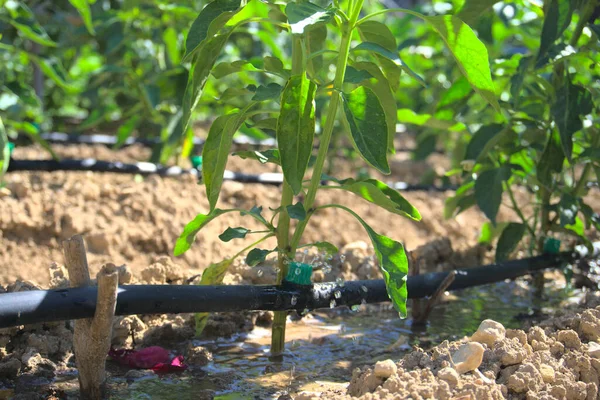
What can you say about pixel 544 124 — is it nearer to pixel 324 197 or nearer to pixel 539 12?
pixel 539 12

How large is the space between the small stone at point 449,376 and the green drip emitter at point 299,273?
0.52 meters

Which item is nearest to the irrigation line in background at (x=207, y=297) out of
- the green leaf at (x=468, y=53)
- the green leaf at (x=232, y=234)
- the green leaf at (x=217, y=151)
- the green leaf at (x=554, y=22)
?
the green leaf at (x=232, y=234)

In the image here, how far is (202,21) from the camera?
5.80ft

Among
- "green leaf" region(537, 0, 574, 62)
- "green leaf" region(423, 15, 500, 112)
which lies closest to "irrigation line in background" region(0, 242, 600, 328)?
"green leaf" region(423, 15, 500, 112)

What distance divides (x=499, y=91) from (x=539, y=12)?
0.33m

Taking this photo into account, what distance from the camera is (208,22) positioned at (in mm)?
1769

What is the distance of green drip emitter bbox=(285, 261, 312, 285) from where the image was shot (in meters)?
1.91

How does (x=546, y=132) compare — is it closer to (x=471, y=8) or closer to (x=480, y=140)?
(x=480, y=140)

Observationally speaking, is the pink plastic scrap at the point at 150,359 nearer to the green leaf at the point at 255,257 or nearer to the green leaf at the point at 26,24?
the green leaf at the point at 255,257

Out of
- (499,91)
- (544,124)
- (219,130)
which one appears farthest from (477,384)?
(499,91)

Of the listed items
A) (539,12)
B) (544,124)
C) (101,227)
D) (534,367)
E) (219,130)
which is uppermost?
(539,12)

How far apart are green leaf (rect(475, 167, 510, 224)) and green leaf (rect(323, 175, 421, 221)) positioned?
0.66 meters

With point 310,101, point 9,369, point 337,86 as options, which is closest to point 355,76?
point 337,86

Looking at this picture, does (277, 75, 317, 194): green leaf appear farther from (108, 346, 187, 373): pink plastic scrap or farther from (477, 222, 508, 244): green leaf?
(477, 222, 508, 244): green leaf
